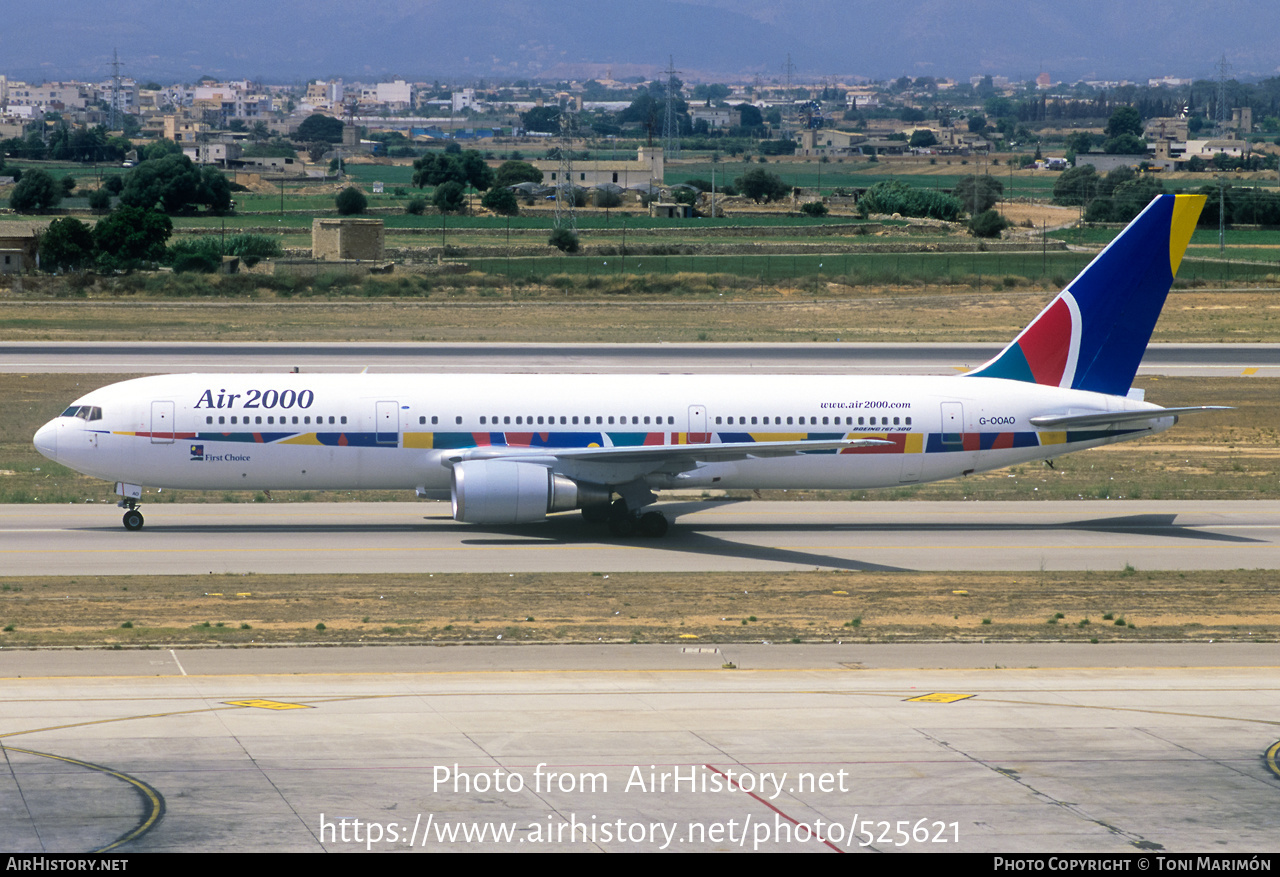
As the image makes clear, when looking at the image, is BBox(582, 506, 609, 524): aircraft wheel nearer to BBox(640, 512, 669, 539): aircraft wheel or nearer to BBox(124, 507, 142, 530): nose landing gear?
BBox(640, 512, 669, 539): aircraft wheel

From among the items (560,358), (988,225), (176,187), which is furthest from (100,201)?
(560,358)

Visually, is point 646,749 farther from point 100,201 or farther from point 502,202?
point 502,202

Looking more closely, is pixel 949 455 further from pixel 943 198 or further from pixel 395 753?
pixel 943 198

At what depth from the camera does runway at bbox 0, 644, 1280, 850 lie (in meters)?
16.8

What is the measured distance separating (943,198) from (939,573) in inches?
5862

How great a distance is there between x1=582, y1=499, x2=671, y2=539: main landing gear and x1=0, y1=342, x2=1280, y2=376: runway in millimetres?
25377

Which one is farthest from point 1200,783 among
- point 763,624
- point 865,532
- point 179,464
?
point 179,464

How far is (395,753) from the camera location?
64.8ft

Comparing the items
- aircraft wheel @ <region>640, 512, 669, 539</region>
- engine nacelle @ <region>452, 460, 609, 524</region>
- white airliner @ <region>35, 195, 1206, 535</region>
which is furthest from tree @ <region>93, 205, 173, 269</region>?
aircraft wheel @ <region>640, 512, 669, 539</region>

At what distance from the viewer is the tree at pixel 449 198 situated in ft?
565

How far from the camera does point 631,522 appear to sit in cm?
3794

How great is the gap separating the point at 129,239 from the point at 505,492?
260ft

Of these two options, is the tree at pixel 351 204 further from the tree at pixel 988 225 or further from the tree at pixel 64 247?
the tree at pixel 988 225
